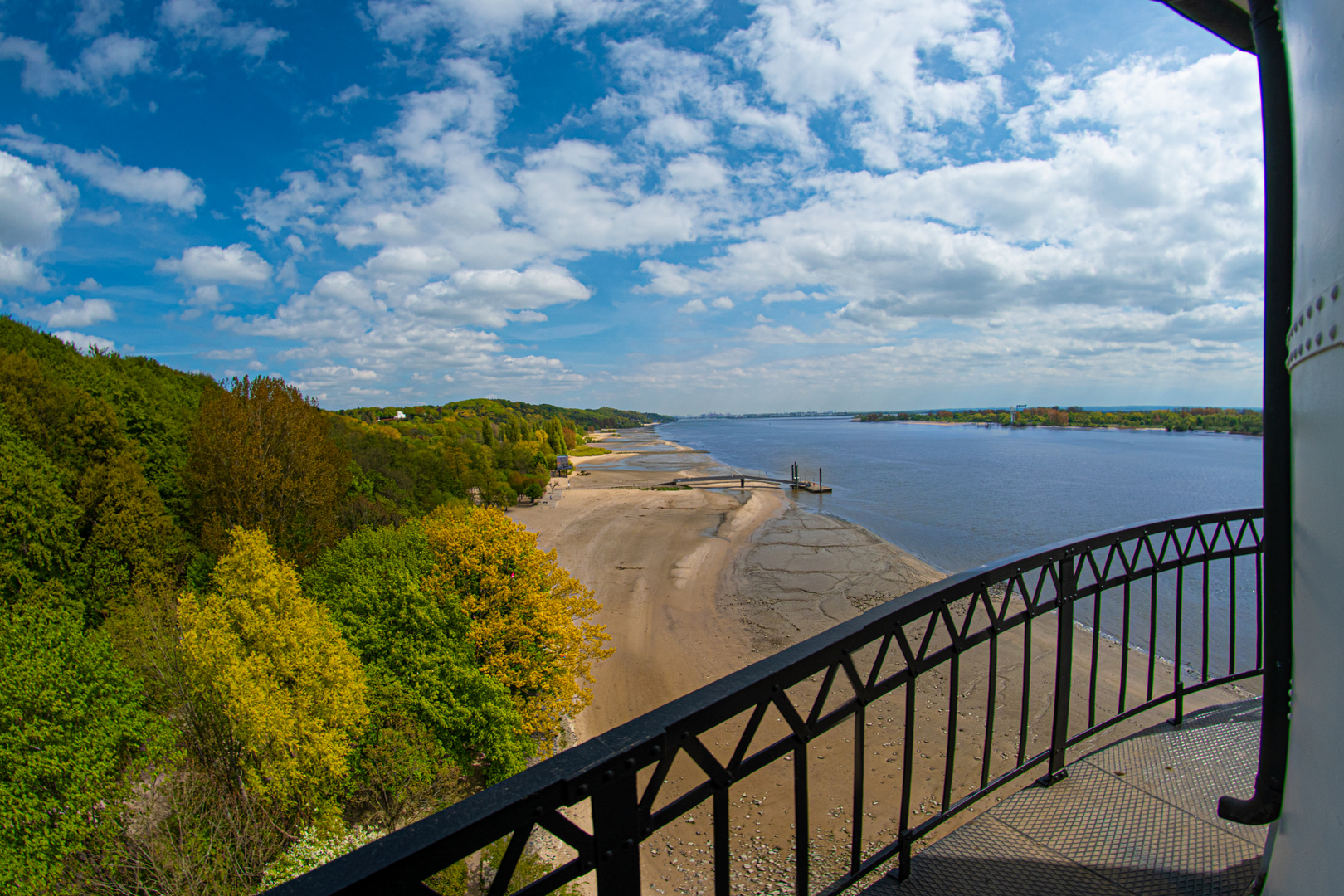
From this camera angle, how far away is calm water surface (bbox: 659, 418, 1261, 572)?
33.1 meters

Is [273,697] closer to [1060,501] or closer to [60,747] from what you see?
[60,747]

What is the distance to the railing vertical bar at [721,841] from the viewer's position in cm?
174

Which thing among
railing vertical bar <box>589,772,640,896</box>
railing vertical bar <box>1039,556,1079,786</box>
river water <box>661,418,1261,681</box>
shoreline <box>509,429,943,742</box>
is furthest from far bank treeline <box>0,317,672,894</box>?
river water <box>661,418,1261,681</box>

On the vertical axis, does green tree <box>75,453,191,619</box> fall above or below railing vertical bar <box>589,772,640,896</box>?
below

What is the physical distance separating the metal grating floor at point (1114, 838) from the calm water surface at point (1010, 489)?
49.3 feet

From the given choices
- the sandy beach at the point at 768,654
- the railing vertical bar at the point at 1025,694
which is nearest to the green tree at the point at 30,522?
the sandy beach at the point at 768,654

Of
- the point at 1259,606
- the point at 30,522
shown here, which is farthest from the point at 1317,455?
the point at 30,522

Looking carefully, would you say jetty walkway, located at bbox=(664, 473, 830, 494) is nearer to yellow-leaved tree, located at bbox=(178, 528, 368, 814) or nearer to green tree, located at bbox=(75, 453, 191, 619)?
green tree, located at bbox=(75, 453, 191, 619)

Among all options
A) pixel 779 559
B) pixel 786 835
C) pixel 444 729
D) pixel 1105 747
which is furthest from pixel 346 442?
pixel 1105 747

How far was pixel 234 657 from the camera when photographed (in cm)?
1162

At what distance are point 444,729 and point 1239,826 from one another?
500 inches

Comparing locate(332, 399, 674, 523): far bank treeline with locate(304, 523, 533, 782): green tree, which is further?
locate(332, 399, 674, 523): far bank treeline

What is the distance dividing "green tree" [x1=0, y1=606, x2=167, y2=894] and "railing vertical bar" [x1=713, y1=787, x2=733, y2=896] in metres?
13.2

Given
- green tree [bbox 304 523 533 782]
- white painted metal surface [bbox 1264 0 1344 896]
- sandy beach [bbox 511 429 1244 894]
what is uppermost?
white painted metal surface [bbox 1264 0 1344 896]
